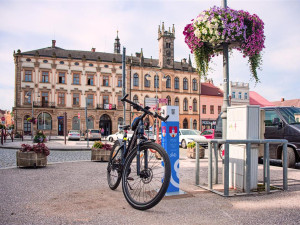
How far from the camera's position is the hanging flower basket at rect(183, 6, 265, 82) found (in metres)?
6.10

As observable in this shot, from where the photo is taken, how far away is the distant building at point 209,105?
2296 inches

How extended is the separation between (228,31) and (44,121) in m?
44.7

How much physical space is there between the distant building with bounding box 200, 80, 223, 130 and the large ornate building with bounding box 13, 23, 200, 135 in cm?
154

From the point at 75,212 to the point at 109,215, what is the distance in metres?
A: 0.52

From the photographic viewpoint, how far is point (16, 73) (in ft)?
150

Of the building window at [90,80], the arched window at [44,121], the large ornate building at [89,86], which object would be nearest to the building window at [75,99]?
the large ornate building at [89,86]

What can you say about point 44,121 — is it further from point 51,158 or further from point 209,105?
point 51,158

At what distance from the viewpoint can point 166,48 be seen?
55.1 m

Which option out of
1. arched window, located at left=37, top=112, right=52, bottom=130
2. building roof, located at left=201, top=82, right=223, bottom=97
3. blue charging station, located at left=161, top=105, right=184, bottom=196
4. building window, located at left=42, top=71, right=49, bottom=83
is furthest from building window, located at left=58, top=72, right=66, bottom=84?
blue charging station, located at left=161, top=105, right=184, bottom=196

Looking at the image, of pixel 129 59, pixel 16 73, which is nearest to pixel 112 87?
pixel 129 59

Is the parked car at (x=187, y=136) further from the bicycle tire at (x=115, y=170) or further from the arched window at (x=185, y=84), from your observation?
the arched window at (x=185, y=84)

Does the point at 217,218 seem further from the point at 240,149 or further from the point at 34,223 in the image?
the point at 34,223

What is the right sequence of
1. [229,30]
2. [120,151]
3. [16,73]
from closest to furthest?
[120,151] → [229,30] → [16,73]

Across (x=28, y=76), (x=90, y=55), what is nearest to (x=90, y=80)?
(x=90, y=55)
